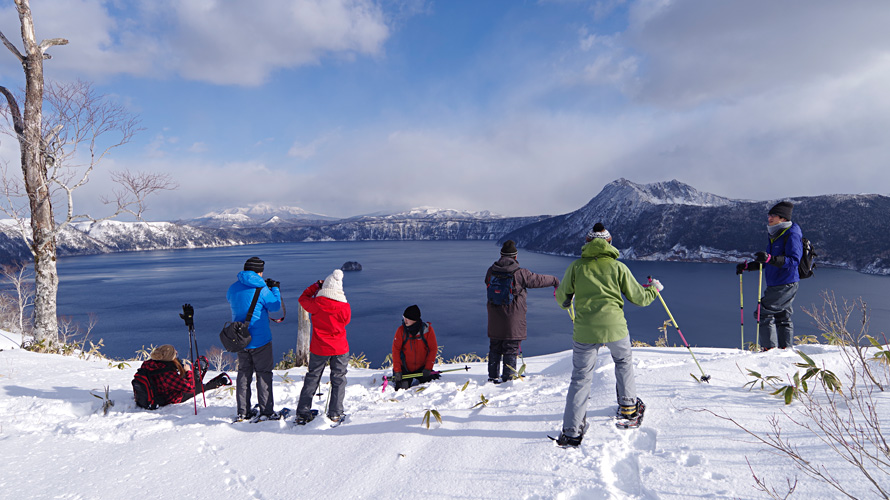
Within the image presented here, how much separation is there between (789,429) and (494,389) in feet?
10.3

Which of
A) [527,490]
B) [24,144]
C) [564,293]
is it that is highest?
[24,144]

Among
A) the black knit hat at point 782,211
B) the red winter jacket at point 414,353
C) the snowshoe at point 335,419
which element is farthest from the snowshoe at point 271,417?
the black knit hat at point 782,211

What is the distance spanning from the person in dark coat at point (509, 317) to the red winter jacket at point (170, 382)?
442cm

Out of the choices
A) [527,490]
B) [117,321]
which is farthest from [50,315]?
[117,321]

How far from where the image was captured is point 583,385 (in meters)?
3.59

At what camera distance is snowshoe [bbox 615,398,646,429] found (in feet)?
11.9

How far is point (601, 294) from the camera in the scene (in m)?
3.69

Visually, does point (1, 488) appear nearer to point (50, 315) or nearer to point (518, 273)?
point (518, 273)

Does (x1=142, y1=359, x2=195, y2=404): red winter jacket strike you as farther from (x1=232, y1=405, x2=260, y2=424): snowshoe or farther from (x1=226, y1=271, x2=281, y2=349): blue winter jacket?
(x1=226, y1=271, x2=281, y2=349): blue winter jacket

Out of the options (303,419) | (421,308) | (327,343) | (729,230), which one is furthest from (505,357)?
(729,230)

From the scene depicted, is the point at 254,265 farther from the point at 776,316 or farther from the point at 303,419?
the point at 776,316

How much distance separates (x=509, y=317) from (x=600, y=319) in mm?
2058

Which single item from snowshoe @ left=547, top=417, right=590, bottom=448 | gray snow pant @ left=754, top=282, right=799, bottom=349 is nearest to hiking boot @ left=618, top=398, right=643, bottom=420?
snowshoe @ left=547, top=417, right=590, bottom=448

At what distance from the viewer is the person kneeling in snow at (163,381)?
5180mm
